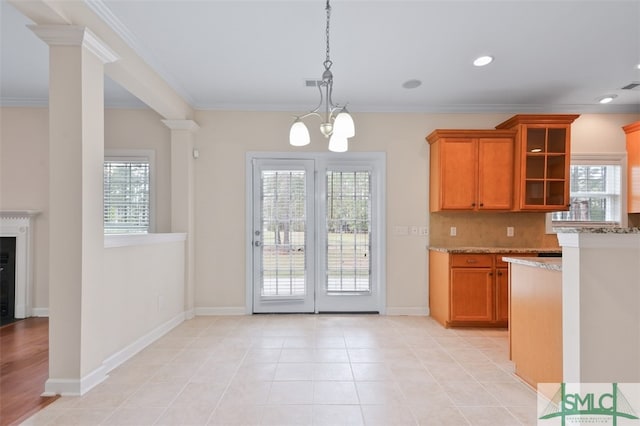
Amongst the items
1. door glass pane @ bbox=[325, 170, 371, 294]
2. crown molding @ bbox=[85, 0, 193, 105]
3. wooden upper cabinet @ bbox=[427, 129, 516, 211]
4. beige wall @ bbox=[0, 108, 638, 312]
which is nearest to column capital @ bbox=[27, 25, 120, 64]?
crown molding @ bbox=[85, 0, 193, 105]

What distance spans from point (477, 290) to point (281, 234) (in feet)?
7.98

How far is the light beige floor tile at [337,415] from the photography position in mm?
2029

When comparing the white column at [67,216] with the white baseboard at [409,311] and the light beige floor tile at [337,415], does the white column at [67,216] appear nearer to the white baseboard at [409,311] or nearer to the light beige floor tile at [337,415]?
the light beige floor tile at [337,415]

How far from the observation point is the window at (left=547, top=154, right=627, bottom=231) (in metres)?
4.47

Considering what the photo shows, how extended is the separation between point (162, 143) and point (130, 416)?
3.30 meters

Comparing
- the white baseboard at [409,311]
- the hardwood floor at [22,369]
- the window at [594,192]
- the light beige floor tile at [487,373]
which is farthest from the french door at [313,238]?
the window at [594,192]

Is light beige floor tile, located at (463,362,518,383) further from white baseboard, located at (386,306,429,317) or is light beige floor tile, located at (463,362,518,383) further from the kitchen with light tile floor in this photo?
white baseboard, located at (386,306,429,317)

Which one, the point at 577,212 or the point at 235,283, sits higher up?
the point at 577,212

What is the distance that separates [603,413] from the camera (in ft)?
5.85

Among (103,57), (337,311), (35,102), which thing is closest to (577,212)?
(337,311)

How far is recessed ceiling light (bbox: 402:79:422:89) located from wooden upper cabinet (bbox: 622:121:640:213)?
2965 mm

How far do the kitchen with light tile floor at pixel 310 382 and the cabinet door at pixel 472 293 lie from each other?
243 millimetres

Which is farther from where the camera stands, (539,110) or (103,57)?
(539,110)

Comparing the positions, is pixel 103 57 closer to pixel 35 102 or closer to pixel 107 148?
pixel 107 148
